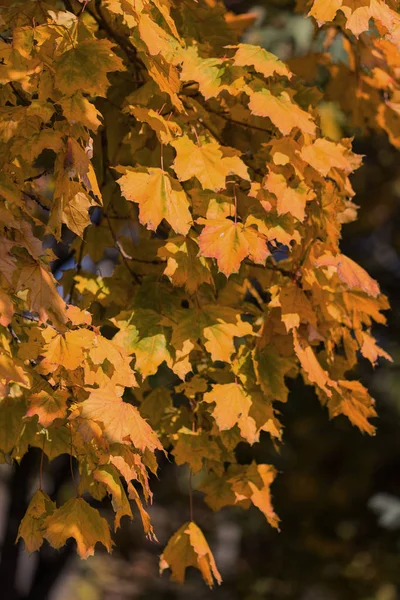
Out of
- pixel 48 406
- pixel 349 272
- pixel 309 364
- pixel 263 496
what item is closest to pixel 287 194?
pixel 349 272

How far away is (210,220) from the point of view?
2.30 meters

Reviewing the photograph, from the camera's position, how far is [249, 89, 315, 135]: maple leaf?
7.82 ft

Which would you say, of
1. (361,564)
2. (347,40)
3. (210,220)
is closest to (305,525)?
(361,564)

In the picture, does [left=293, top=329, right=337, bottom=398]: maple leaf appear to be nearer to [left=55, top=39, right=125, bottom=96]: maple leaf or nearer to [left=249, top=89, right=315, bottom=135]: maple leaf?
[left=249, top=89, right=315, bottom=135]: maple leaf

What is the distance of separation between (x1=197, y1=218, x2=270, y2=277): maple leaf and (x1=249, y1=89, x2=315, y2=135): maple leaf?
0.32 metres

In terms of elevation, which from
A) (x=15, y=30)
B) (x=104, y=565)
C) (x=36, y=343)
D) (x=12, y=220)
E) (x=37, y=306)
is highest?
(x=15, y=30)

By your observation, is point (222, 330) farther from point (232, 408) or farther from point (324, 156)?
point (324, 156)

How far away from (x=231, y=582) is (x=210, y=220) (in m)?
6.54

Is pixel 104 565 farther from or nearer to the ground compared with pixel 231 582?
nearer to the ground

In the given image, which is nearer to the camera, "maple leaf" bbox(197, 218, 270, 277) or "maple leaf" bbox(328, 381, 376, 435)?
"maple leaf" bbox(197, 218, 270, 277)

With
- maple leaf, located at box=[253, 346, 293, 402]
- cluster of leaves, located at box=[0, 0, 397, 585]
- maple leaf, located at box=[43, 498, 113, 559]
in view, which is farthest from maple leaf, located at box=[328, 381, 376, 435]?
maple leaf, located at box=[43, 498, 113, 559]

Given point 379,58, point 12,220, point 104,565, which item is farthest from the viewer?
point 104,565

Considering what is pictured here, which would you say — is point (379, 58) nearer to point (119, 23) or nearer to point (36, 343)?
point (119, 23)

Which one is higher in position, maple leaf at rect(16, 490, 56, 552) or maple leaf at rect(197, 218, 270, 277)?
maple leaf at rect(197, 218, 270, 277)
